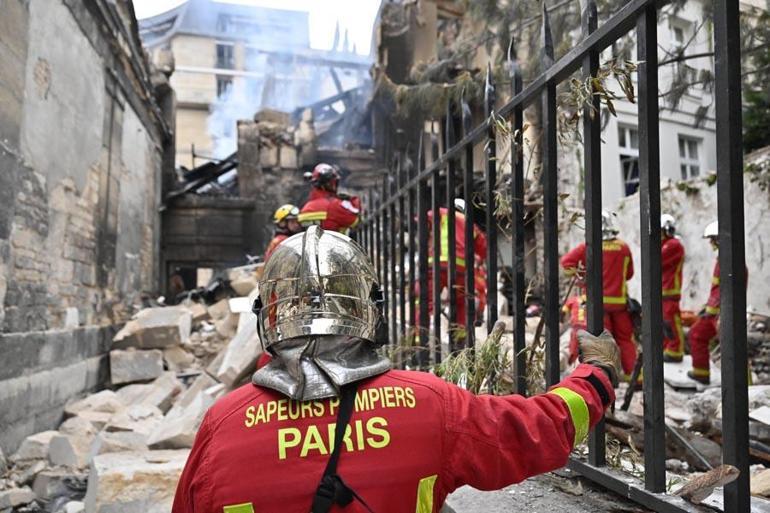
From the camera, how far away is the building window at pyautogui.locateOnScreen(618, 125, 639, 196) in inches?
526

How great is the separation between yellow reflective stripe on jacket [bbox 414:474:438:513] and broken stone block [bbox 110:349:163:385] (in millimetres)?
7375

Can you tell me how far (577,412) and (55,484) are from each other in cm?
474

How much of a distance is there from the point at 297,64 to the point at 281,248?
3146 centimetres

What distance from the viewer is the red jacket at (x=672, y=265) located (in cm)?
693

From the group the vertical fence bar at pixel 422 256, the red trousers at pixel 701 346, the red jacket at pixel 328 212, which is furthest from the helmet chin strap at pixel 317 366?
the red trousers at pixel 701 346

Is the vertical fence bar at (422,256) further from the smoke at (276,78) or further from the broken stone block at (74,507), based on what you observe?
the smoke at (276,78)

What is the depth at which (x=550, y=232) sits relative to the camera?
6.92 ft

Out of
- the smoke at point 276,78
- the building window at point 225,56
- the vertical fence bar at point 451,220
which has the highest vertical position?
the building window at point 225,56

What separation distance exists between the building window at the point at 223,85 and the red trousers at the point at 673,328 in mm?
34179

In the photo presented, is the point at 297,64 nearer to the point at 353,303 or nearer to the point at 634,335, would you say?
the point at 634,335

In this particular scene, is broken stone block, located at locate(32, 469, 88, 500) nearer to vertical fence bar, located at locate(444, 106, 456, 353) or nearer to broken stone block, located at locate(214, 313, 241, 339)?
vertical fence bar, located at locate(444, 106, 456, 353)

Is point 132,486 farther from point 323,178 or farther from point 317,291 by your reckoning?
point 323,178

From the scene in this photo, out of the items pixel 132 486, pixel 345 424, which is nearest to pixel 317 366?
pixel 345 424

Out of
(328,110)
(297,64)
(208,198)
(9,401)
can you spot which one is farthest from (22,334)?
(297,64)
